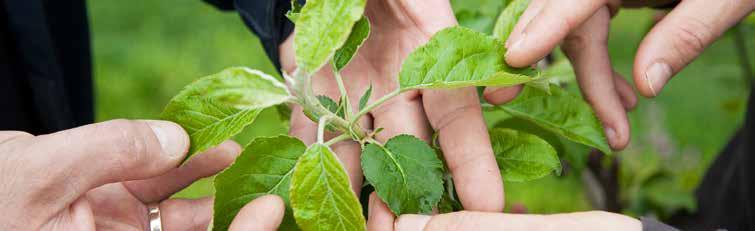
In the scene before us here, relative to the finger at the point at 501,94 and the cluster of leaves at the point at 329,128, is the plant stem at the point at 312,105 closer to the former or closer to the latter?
the cluster of leaves at the point at 329,128

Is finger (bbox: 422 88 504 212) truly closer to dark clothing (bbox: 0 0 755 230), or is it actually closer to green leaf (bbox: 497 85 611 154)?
green leaf (bbox: 497 85 611 154)

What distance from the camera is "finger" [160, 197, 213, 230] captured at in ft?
3.89

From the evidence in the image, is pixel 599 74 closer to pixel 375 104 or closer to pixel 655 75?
pixel 655 75

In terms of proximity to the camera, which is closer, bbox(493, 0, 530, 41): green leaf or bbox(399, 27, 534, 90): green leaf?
bbox(399, 27, 534, 90): green leaf

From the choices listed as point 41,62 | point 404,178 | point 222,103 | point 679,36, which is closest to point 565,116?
point 679,36

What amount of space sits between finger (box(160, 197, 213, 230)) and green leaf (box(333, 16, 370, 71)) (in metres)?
0.37

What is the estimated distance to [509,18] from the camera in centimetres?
117

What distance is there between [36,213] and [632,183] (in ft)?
5.24

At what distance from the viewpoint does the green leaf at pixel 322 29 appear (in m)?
0.89

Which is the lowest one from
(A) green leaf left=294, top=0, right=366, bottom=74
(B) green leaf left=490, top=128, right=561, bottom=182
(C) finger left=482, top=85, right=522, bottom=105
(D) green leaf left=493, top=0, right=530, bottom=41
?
(B) green leaf left=490, top=128, right=561, bottom=182

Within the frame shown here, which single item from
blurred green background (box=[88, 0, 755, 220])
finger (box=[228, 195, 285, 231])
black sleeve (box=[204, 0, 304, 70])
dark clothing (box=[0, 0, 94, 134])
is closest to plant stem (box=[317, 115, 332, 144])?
finger (box=[228, 195, 285, 231])

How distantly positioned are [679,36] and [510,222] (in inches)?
15.2

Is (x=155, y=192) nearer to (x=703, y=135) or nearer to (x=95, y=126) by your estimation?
(x=95, y=126)

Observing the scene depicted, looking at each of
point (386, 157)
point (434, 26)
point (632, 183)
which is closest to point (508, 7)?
point (434, 26)
